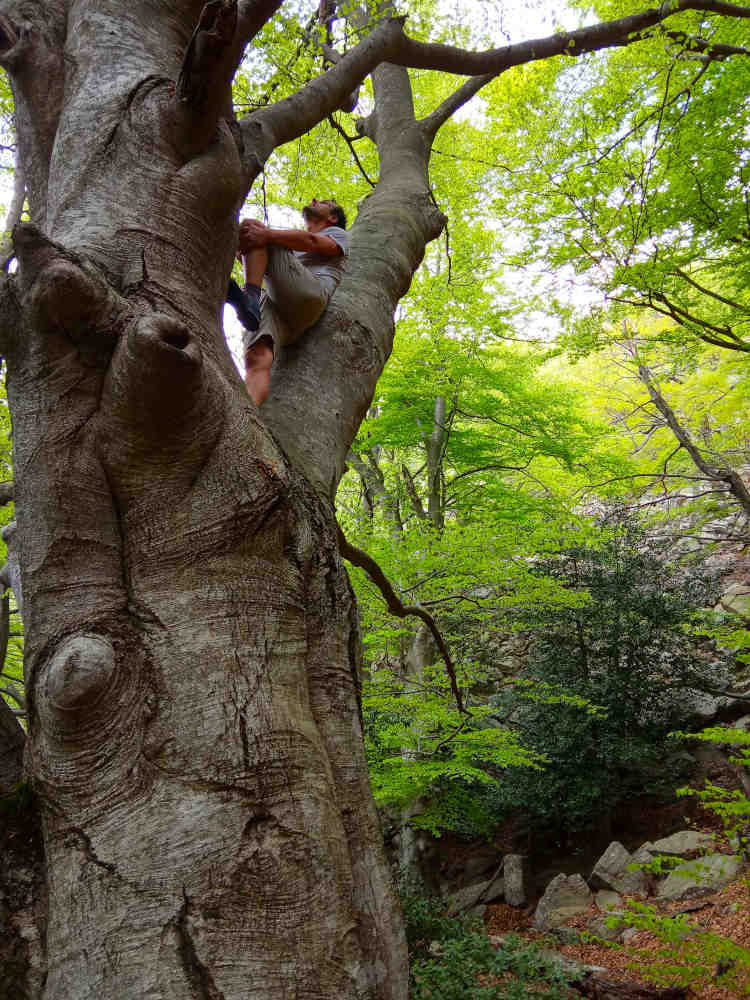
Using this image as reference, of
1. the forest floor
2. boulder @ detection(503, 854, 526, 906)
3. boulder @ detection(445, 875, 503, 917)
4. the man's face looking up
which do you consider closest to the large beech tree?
the man's face looking up

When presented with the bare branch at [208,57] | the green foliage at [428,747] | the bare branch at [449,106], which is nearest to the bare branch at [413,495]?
the green foliage at [428,747]

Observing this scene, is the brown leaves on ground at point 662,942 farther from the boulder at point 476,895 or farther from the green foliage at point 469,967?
the green foliage at point 469,967

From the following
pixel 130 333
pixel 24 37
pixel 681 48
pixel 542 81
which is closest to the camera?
pixel 130 333

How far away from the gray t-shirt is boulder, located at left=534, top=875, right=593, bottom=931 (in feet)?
25.0

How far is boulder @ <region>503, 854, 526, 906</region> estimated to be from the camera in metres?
7.89

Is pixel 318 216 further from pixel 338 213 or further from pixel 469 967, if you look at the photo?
pixel 469 967

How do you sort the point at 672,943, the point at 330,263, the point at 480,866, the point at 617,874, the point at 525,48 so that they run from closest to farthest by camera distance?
the point at 330,263, the point at 525,48, the point at 672,943, the point at 617,874, the point at 480,866

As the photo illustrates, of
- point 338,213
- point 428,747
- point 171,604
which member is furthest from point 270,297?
point 428,747

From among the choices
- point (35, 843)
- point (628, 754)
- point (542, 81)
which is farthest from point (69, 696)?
point (628, 754)

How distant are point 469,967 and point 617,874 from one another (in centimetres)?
432

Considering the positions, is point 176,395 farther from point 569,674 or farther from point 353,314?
point 569,674

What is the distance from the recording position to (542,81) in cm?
650

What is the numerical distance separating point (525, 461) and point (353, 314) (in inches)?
305

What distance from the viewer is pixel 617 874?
730cm
